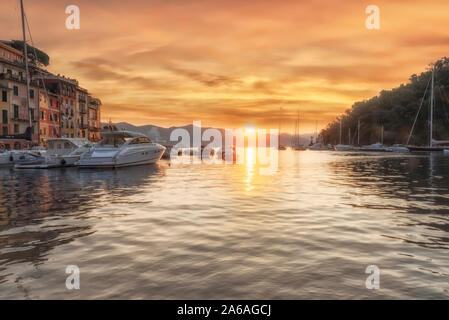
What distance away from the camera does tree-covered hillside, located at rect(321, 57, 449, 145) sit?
285ft

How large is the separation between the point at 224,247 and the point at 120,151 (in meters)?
23.4

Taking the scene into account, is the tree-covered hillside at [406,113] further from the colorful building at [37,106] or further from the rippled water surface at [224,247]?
the rippled water surface at [224,247]

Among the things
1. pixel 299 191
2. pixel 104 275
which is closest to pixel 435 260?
pixel 104 275

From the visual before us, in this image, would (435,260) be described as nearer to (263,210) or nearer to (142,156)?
(263,210)

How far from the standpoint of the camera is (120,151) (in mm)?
28203

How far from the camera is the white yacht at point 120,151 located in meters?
27.4

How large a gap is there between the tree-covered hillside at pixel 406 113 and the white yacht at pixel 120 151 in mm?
75860

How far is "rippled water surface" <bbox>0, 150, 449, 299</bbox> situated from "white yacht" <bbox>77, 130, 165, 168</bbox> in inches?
582

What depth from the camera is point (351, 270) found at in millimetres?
5430

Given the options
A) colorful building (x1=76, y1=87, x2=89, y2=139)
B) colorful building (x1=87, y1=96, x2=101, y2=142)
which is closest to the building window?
colorful building (x1=76, y1=87, x2=89, y2=139)

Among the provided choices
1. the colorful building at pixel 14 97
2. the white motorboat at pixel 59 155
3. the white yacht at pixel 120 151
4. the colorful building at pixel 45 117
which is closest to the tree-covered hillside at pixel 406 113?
the white yacht at pixel 120 151

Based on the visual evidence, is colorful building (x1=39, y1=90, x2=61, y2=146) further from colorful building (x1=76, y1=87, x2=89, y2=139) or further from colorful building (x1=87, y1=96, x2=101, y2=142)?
colorful building (x1=87, y1=96, x2=101, y2=142)

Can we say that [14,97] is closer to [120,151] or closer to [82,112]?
[82,112]

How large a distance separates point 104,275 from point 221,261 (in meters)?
1.94
